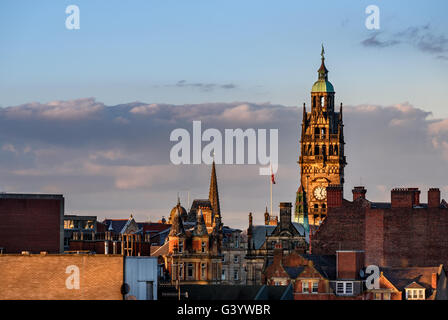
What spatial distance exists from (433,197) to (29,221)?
128 ft

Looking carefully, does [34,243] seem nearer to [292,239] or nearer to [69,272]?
[69,272]

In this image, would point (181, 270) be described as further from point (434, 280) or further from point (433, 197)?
point (434, 280)

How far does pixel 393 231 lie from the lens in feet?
467

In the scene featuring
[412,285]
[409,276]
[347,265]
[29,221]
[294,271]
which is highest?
[29,221]

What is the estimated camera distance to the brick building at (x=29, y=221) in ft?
417

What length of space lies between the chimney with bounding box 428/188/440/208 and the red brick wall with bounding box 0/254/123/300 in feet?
143

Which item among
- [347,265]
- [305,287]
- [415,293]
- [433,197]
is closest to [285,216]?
[433,197]

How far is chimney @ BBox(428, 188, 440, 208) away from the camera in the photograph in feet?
458

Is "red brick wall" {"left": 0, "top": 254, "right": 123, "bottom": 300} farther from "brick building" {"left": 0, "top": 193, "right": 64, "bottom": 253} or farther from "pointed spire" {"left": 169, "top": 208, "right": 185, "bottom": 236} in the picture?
"pointed spire" {"left": 169, "top": 208, "right": 185, "bottom": 236}

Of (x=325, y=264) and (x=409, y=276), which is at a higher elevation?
(x=325, y=264)

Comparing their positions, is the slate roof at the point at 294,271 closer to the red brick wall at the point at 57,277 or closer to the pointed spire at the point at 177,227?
the red brick wall at the point at 57,277
